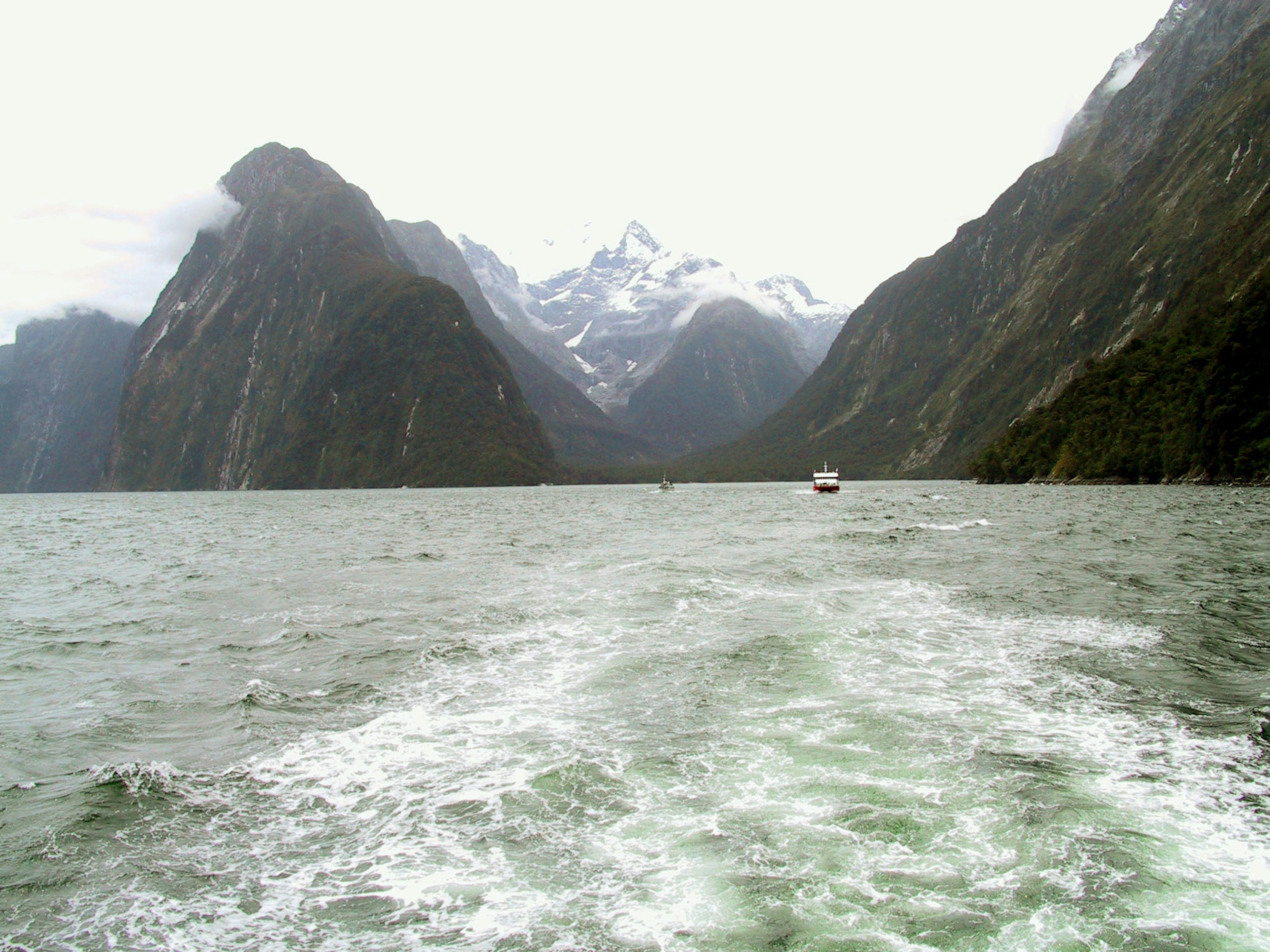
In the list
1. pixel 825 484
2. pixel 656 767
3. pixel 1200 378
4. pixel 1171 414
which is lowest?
pixel 825 484

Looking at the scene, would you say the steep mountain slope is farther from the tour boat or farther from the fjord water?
the fjord water

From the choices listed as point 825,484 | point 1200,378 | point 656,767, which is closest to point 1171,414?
point 1200,378

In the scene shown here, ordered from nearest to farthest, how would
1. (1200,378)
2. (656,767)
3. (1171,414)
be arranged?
(656,767) → (1200,378) → (1171,414)

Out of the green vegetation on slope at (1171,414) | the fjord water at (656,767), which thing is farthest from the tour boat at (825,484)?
the fjord water at (656,767)

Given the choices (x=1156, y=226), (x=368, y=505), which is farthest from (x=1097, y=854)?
(x=1156, y=226)

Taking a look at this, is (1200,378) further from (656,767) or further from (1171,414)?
(656,767)

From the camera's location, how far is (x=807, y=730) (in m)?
14.5

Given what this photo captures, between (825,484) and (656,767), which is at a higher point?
(656,767)

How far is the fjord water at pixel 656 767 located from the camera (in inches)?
340

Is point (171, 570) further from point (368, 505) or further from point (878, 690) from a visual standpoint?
point (368, 505)

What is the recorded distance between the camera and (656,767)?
1296 cm

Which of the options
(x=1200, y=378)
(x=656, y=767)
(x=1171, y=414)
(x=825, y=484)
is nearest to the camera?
(x=656, y=767)

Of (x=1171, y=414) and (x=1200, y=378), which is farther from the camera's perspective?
(x=1171, y=414)

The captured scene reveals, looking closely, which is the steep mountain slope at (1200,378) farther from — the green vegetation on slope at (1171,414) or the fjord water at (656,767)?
the fjord water at (656,767)
